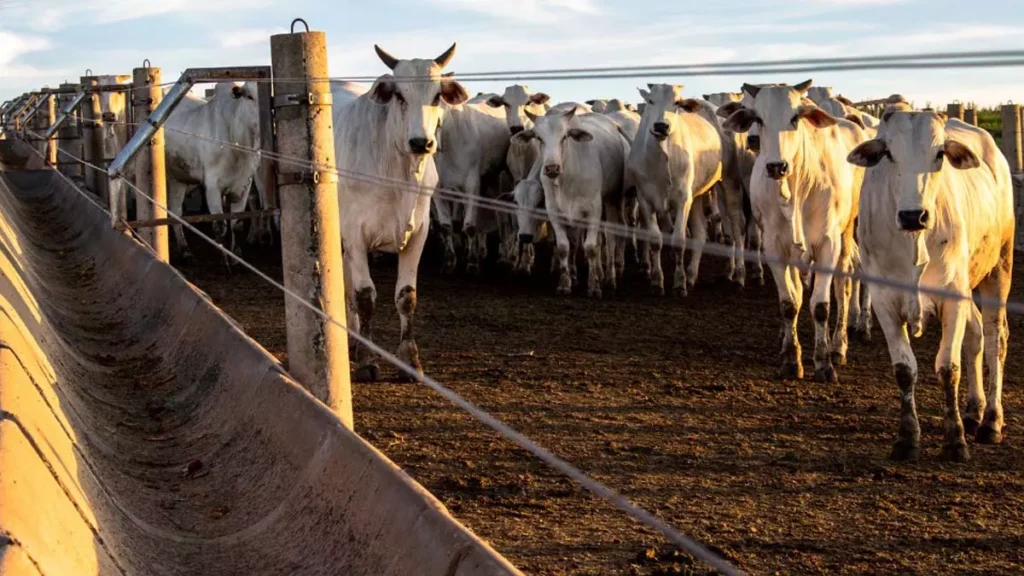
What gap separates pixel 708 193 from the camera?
795 inches

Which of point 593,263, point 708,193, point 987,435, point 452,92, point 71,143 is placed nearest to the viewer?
point 987,435

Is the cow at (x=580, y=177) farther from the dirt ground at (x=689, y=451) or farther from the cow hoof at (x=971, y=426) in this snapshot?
the cow hoof at (x=971, y=426)

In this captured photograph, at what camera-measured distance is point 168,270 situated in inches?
424

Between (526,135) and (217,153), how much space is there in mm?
4039

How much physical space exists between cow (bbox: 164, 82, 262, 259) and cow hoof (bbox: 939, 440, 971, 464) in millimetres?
11913

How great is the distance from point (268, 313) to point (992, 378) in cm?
756

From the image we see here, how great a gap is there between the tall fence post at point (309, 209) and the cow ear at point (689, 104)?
11.1 meters

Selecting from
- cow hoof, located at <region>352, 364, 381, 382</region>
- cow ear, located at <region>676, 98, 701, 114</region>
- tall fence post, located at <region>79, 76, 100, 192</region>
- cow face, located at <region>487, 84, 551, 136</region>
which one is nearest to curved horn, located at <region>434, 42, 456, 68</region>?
cow hoof, located at <region>352, 364, 381, 382</region>

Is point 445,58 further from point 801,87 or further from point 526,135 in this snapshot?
point 526,135

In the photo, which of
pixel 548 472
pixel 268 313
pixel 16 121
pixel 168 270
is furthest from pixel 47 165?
pixel 548 472

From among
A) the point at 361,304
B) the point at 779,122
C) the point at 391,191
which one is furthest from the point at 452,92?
the point at 779,122

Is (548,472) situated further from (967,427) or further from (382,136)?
(382,136)

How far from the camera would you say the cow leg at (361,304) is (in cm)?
1058

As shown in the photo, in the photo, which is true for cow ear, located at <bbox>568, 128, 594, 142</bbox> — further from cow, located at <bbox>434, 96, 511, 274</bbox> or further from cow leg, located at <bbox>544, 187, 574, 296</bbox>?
cow, located at <bbox>434, 96, 511, 274</bbox>
